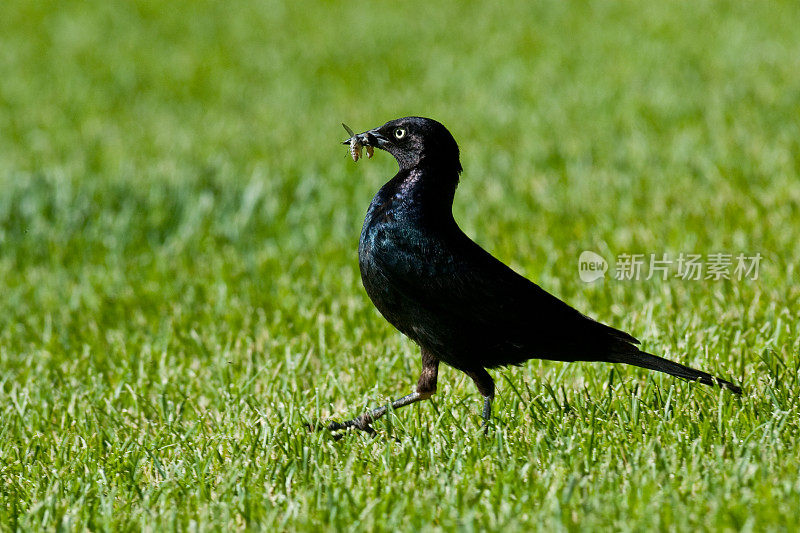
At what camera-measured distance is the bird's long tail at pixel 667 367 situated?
3.04 metres

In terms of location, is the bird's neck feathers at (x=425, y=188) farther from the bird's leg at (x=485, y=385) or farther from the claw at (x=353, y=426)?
the claw at (x=353, y=426)

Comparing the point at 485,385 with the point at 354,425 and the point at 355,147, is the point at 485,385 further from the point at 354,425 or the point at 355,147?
the point at 355,147

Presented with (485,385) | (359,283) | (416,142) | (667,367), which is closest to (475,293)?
(485,385)

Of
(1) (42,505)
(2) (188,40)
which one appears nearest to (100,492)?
(1) (42,505)

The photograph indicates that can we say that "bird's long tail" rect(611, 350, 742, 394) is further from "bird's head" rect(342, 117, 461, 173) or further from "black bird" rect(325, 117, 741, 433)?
"bird's head" rect(342, 117, 461, 173)

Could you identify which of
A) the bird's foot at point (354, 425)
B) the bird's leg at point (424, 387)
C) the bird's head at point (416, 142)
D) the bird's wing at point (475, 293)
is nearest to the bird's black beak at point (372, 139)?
the bird's head at point (416, 142)

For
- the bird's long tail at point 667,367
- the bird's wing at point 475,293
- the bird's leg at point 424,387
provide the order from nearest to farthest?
1. the bird's wing at point 475,293
2. the bird's long tail at point 667,367
3. the bird's leg at point 424,387

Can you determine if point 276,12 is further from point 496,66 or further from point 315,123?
point 315,123

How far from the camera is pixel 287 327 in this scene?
15.7ft

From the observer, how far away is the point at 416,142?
305cm

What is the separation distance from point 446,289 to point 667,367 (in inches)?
29.5

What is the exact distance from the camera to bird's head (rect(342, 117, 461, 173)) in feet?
9.96

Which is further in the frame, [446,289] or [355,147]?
[355,147]

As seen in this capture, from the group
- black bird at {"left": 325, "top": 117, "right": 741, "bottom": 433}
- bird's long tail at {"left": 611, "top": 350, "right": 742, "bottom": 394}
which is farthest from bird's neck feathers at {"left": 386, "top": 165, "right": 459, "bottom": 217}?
bird's long tail at {"left": 611, "top": 350, "right": 742, "bottom": 394}
